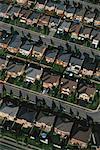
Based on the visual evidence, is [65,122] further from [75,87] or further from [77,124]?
[75,87]

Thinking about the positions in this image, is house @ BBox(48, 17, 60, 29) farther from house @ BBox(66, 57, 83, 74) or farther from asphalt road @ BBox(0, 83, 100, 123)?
asphalt road @ BBox(0, 83, 100, 123)

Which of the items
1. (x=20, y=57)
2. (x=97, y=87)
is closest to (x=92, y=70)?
(x=97, y=87)

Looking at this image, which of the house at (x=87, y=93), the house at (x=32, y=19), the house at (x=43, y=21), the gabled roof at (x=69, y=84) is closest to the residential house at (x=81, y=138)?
the house at (x=87, y=93)

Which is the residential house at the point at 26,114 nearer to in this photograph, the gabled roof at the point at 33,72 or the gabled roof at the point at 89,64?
the gabled roof at the point at 33,72

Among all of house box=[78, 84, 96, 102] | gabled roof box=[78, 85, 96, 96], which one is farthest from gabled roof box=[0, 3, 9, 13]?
house box=[78, 84, 96, 102]

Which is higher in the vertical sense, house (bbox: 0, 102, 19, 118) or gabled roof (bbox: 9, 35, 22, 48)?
gabled roof (bbox: 9, 35, 22, 48)

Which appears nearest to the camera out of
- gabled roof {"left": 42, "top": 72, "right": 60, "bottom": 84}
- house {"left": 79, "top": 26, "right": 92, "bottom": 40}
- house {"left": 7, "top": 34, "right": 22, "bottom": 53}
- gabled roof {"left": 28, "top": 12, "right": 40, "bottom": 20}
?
gabled roof {"left": 42, "top": 72, "right": 60, "bottom": 84}

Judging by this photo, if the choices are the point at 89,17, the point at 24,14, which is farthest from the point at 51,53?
the point at 89,17
